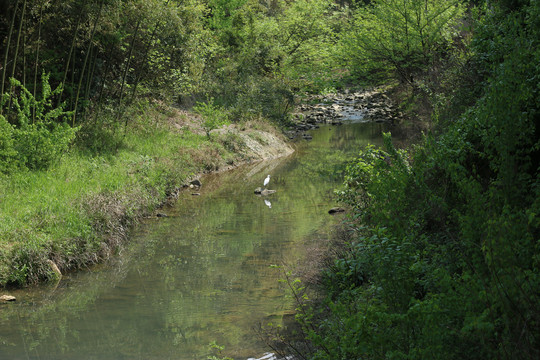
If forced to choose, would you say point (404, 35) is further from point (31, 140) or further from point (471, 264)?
point (471, 264)

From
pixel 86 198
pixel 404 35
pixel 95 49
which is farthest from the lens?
pixel 404 35

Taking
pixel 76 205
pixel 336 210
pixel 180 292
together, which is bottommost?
pixel 180 292

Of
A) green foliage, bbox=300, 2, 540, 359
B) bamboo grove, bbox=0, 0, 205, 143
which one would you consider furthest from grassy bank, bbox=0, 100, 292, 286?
green foliage, bbox=300, 2, 540, 359

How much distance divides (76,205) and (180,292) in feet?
10.3

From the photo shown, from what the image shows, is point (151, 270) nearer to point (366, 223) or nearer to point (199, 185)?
point (366, 223)

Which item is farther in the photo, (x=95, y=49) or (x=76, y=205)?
(x=95, y=49)

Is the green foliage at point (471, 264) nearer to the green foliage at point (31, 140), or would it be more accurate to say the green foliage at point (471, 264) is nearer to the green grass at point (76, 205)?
the green grass at point (76, 205)

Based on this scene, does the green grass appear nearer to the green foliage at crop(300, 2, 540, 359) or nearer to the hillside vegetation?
the hillside vegetation

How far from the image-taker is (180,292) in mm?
8648

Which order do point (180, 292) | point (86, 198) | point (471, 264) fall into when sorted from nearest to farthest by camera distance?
point (471, 264), point (180, 292), point (86, 198)

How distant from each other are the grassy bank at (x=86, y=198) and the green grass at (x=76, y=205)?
1 cm

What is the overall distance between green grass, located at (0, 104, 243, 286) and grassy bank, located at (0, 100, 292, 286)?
A: 0.01 metres

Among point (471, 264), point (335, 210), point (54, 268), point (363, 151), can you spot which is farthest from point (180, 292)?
point (363, 151)

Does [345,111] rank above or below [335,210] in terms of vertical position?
below
